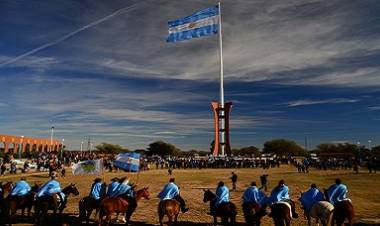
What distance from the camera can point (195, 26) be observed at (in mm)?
49844

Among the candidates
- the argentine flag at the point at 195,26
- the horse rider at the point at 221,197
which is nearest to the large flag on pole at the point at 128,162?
the horse rider at the point at 221,197

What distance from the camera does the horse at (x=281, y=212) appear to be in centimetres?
1330

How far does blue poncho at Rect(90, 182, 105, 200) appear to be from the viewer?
1608 cm

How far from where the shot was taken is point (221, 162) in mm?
60625

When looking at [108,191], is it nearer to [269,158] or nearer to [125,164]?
[125,164]

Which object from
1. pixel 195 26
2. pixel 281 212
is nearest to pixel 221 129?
pixel 195 26

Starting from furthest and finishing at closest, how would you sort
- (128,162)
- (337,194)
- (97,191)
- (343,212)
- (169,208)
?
(128,162)
(97,191)
(169,208)
(337,194)
(343,212)

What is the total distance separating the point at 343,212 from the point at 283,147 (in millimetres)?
126363

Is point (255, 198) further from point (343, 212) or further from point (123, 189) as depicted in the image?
point (123, 189)

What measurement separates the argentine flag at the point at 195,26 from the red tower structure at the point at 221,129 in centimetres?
2284

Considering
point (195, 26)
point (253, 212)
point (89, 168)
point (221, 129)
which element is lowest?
point (253, 212)

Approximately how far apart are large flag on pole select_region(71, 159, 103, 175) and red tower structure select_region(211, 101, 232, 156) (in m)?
49.8

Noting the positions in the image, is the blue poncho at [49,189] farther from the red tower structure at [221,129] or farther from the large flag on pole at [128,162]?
the red tower structure at [221,129]

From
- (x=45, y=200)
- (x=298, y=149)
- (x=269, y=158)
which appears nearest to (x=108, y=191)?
(x=45, y=200)
